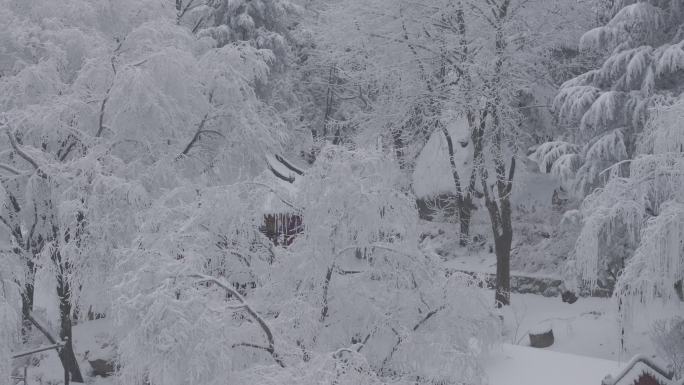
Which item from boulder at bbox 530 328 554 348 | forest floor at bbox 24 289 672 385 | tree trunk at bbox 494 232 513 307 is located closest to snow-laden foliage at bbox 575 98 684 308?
forest floor at bbox 24 289 672 385

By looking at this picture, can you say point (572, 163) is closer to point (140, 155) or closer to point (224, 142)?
point (224, 142)

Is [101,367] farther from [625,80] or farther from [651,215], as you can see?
[625,80]

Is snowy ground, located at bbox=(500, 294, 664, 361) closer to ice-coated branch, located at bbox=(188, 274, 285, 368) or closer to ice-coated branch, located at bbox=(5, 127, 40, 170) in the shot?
ice-coated branch, located at bbox=(188, 274, 285, 368)

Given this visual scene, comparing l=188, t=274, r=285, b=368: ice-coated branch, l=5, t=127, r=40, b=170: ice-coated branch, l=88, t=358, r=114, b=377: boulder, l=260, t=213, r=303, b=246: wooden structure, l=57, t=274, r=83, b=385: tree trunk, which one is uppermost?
l=5, t=127, r=40, b=170: ice-coated branch

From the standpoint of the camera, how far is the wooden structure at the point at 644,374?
7973mm

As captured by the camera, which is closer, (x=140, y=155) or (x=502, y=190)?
(x=140, y=155)

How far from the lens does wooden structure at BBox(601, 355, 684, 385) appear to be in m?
7.97

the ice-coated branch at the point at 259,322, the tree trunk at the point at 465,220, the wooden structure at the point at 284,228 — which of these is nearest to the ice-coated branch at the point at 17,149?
the wooden structure at the point at 284,228

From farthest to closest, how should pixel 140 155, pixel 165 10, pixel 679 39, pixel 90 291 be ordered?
pixel 165 10 → pixel 679 39 → pixel 140 155 → pixel 90 291

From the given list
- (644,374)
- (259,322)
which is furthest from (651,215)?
(259,322)

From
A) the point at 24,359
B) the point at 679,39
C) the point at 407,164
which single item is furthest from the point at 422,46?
the point at 24,359

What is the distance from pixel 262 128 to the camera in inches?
484

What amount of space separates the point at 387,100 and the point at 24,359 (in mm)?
10817

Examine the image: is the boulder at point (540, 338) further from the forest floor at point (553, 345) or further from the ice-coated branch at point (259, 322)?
the ice-coated branch at point (259, 322)
